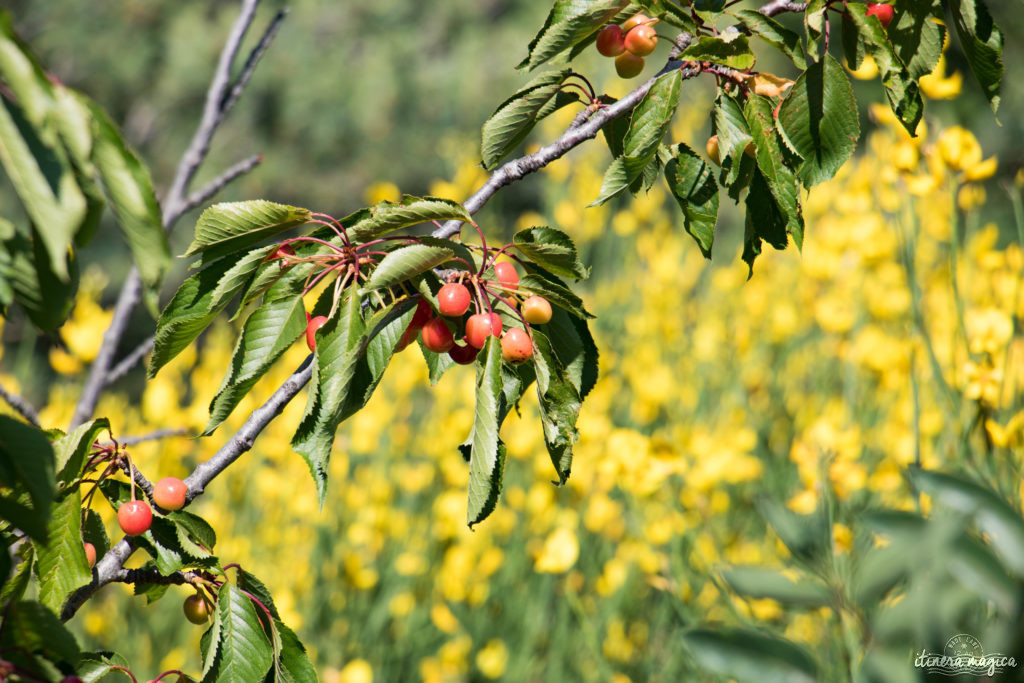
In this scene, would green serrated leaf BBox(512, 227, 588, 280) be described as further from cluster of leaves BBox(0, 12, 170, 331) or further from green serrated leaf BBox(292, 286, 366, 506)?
cluster of leaves BBox(0, 12, 170, 331)

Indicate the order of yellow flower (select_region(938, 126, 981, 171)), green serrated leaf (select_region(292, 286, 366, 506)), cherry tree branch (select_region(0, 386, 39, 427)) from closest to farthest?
green serrated leaf (select_region(292, 286, 366, 506)) < cherry tree branch (select_region(0, 386, 39, 427)) < yellow flower (select_region(938, 126, 981, 171))

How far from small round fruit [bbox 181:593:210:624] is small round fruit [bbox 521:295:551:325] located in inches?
11.9

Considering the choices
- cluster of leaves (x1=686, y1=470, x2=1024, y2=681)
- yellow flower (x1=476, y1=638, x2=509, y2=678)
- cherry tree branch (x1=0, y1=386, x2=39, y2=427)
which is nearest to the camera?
cluster of leaves (x1=686, y1=470, x2=1024, y2=681)

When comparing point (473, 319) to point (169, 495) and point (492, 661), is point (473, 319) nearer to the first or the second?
point (169, 495)

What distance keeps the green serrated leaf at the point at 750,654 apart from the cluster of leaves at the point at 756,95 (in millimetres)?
247

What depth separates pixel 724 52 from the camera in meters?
0.49

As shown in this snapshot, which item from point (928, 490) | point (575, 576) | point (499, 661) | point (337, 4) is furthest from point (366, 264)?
point (337, 4)

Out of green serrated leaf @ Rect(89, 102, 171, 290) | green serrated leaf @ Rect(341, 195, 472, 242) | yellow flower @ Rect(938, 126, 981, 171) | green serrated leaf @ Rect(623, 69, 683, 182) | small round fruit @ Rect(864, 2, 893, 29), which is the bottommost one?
yellow flower @ Rect(938, 126, 981, 171)

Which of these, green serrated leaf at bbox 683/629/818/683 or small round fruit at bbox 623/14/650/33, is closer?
green serrated leaf at bbox 683/629/818/683

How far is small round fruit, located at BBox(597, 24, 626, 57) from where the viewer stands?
586mm

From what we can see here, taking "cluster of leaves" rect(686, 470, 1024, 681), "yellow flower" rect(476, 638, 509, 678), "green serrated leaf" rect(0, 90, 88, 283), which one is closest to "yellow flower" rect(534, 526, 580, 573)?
"yellow flower" rect(476, 638, 509, 678)

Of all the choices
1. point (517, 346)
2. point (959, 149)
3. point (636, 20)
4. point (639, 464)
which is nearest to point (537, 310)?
point (517, 346)

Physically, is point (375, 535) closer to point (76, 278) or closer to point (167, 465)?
point (167, 465)

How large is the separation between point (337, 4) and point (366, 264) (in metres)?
7.47
